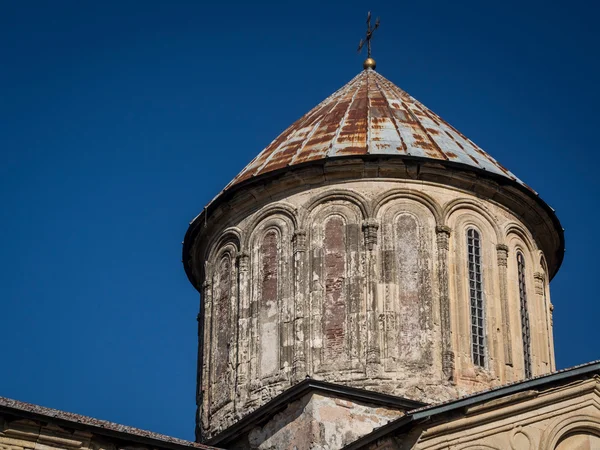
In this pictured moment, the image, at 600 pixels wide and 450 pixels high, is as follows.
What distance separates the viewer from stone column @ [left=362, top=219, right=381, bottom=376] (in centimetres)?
2830

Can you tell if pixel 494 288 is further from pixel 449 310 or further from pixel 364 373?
pixel 364 373

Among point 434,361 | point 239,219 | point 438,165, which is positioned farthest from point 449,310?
point 239,219

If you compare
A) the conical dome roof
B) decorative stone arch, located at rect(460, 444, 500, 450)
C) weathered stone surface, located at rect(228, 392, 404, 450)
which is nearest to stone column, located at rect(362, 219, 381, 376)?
weathered stone surface, located at rect(228, 392, 404, 450)

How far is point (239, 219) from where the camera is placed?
31.2m

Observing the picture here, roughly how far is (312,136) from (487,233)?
4216 millimetres

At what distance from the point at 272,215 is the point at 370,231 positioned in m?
2.21

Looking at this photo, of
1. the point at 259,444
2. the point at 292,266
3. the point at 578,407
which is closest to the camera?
the point at 578,407

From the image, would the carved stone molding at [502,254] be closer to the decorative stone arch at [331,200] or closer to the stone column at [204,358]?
the decorative stone arch at [331,200]

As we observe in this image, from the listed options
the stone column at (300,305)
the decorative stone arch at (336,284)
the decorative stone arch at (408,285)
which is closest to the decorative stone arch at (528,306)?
the decorative stone arch at (408,285)

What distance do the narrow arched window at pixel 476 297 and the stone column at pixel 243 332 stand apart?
4.39m

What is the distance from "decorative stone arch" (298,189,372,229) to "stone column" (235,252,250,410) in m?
1.44

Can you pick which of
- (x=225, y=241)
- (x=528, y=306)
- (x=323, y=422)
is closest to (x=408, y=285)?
(x=528, y=306)

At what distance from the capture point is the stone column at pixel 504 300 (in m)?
29.4

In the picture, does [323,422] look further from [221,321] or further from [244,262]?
[244,262]
